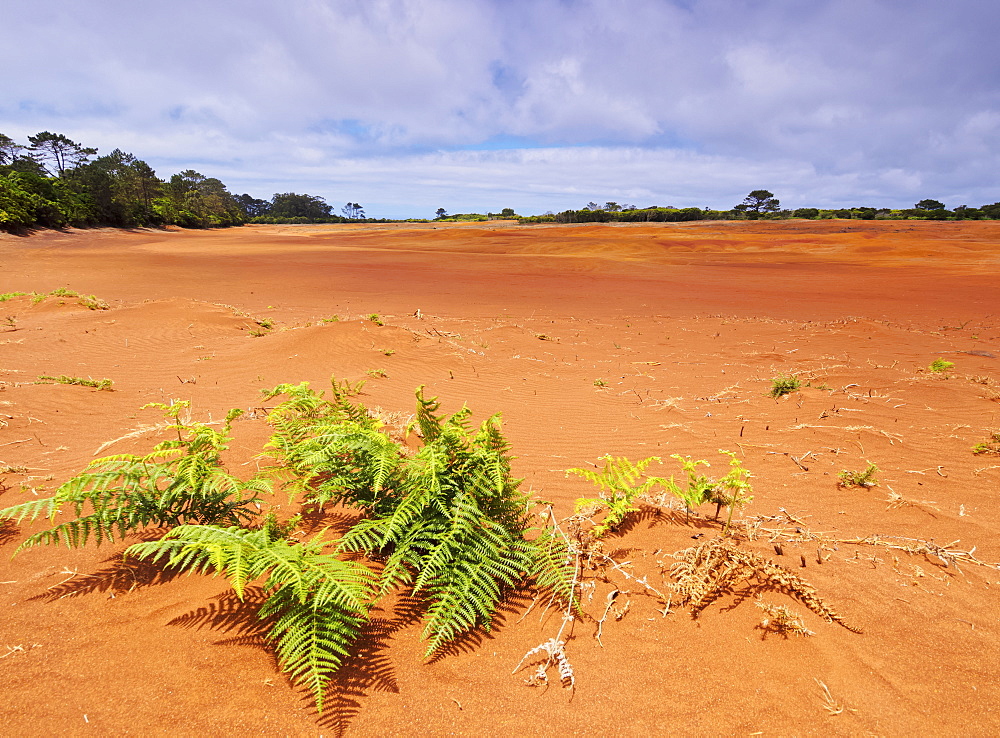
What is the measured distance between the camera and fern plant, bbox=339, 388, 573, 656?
2139 mm

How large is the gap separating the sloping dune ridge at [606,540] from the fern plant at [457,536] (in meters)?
0.18

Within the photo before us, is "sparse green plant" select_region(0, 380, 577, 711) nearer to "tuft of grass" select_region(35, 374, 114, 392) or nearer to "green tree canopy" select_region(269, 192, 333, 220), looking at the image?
"tuft of grass" select_region(35, 374, 114, 392)

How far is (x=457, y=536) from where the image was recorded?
2.34m

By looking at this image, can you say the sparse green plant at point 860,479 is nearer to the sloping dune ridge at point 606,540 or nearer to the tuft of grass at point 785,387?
the sloping dune ridge at point 606,540

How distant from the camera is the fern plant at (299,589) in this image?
5.90ft

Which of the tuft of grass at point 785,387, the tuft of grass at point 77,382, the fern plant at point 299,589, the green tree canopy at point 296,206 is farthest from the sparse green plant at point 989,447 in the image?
the green tree canopy at point 296,206

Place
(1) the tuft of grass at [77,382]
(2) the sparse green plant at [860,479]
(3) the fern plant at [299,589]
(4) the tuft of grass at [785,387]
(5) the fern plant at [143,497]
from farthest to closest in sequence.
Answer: (4) the tuft of grass at [785,387] < (1) the tuft of grass at [77,382] < (2) the sparse green plant at [860,479] < (5) the fern plant at [143,497] < (3) the fern plant at [299,589]

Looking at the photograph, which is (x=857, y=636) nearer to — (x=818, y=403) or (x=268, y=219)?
(x=818, y=403)

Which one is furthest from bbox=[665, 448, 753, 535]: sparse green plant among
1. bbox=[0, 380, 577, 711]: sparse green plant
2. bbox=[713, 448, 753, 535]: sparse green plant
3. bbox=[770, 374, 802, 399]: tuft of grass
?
bbox=[770, 374, 802, 399]: tuft of grass

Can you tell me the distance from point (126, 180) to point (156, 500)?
70.6 metres

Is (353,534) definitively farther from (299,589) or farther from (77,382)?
(77,382)

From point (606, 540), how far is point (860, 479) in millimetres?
2531

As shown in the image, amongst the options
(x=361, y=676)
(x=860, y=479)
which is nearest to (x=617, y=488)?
(x=361, y=676)

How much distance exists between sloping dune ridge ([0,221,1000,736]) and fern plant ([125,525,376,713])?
0.54ft
